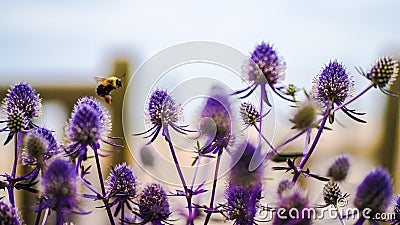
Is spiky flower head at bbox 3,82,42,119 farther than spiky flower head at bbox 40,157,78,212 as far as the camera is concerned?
Yes

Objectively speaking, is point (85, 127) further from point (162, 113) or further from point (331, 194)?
point (331, 194)

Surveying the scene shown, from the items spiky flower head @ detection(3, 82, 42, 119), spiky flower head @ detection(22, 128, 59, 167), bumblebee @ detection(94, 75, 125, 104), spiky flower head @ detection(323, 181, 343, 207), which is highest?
bumblebee @ detection(94, 75, 125, 104)

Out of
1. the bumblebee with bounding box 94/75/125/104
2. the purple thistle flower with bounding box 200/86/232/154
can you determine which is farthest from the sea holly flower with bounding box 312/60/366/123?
the bumblebee with bounding box 94/75/125/104

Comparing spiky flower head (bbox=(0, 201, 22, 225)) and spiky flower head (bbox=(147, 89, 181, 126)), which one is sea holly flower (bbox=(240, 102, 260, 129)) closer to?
spiky flower head (bbox=(147, 89, 181, 126))

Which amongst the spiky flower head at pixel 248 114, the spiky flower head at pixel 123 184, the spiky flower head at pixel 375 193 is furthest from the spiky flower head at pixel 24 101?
the spiky flower head at pixel 375 193

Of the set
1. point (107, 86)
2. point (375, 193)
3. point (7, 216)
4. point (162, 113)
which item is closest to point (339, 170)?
point (375, 193)

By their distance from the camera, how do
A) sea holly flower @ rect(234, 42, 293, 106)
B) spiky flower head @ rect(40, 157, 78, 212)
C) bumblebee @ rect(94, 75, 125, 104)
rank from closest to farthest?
1. spiky flower head @ rect(40, 157, 78, 212)
2. sea holly flower @ rect(234, 42, 293, 106)
3. bumblebee @ rect(94, 75, 125, 104)

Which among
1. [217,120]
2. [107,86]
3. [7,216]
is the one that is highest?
[107,86]
